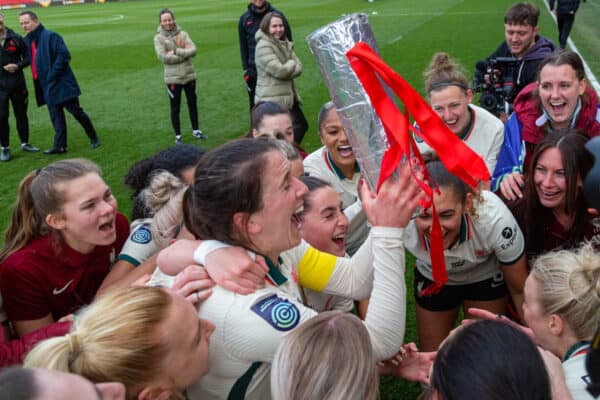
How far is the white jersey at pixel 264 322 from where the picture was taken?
1.64 meters

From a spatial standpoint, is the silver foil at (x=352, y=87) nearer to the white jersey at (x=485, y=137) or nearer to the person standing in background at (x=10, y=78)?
the white jersey at (x=485, y=137)

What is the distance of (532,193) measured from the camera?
2900 millimetres

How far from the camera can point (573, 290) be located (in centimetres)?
201

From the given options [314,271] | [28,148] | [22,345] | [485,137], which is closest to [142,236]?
[22,345]

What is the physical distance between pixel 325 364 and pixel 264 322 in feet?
0.84

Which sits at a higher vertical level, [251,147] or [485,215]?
[251,147]

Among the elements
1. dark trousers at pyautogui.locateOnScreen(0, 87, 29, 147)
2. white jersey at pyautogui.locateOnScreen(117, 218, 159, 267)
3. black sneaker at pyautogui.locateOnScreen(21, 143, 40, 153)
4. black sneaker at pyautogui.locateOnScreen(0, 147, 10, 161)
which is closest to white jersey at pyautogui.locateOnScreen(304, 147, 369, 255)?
white jersey at pyautogui.locateOnScreen(117, 218, 159, 267)

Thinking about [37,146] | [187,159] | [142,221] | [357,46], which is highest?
[357,46]

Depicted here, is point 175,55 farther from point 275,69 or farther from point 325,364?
point 325,364

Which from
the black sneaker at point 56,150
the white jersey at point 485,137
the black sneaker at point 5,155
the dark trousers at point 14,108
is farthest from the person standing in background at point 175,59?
the white jersey at point 485,137

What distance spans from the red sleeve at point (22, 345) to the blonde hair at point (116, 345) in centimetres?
65

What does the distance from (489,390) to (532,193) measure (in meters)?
1.79

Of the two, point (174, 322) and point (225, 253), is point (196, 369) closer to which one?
point (174, 322)

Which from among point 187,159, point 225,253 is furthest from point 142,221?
point 225,253
